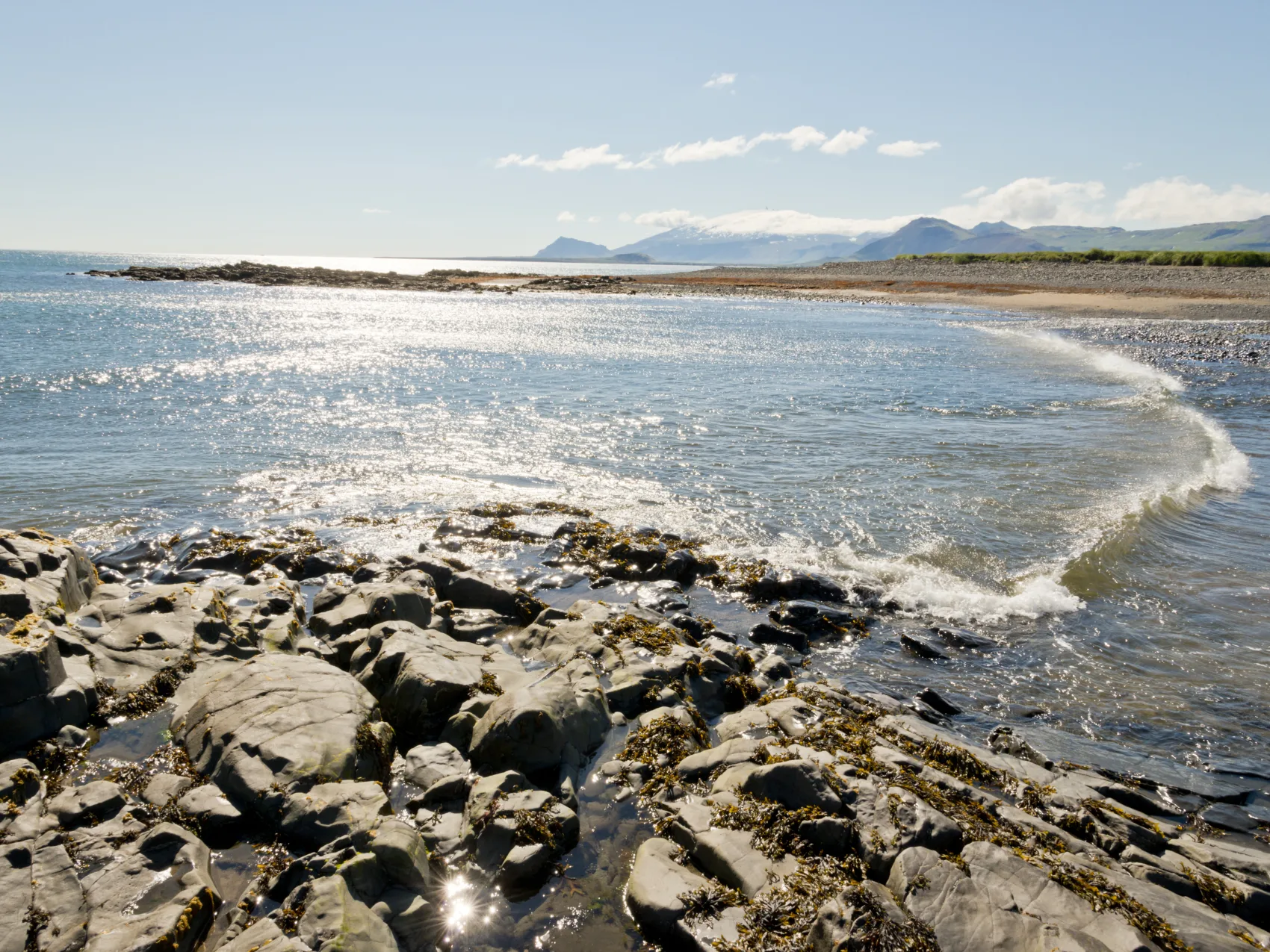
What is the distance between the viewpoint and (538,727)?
7.47m

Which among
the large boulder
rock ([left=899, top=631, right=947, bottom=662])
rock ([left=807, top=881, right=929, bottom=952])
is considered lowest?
rock ([left=899, top=631, right=947, bottom=662])

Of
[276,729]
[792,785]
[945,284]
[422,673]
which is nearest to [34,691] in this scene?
[276,729]

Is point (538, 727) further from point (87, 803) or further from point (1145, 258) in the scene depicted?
point (1145, 258)

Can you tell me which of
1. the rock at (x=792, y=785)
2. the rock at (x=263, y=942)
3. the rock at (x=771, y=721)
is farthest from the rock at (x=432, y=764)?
the rock at (x=771, y=721)

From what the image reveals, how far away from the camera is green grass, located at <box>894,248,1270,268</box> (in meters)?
93.2

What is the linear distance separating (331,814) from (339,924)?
140 centimetres

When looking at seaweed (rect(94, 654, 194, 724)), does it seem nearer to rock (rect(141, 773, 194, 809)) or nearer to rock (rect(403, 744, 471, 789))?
rock (rect(141, 773, 194, 809))

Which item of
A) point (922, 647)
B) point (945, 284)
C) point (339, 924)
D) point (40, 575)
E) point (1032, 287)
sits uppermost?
point (945, 284)

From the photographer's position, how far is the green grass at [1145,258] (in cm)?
9319

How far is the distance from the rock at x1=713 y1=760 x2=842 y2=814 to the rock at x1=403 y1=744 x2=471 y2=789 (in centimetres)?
286

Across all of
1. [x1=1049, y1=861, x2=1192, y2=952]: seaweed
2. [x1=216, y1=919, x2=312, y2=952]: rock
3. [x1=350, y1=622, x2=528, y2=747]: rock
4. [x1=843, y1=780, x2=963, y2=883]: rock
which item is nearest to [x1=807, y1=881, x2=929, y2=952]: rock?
[x1=843, y1=780, x2=963, y2=883]: rock

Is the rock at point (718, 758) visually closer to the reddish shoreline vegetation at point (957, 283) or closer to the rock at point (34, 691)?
the rock at point (34, 691)

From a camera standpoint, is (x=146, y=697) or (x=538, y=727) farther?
(x=146, y=697)

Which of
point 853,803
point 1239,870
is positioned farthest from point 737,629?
point 1239,870
